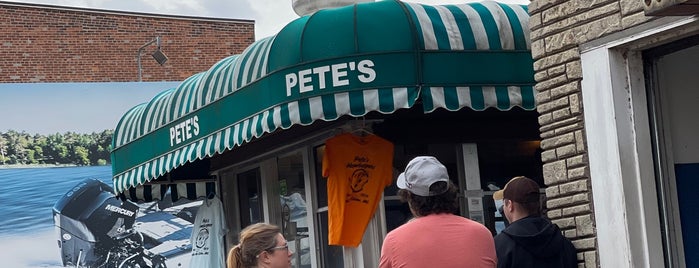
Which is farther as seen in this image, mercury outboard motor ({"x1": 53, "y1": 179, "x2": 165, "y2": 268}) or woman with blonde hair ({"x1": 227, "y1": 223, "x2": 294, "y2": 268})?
mercury outboard motor ({"x1": 53, "y1": 179, "x2": 165, "y2": 268})

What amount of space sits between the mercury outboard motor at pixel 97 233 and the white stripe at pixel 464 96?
21385mm

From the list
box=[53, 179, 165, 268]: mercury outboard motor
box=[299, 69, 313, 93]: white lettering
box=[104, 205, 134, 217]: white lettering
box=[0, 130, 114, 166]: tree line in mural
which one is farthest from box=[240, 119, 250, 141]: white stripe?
box=[0, 130, 114, 166]: tree line in mural

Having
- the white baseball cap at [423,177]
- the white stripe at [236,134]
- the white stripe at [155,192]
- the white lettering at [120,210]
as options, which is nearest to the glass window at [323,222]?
the white stripe at [236,134]

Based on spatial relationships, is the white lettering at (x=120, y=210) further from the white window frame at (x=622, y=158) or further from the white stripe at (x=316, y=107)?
the white window frame at (x=622, y=158)

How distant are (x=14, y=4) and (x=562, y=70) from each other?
24.2 metres

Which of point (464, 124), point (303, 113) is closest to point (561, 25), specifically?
point (303, 113)

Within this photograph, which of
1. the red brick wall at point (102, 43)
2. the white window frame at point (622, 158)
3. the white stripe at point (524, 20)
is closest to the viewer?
the white window frame at point (622, 158)

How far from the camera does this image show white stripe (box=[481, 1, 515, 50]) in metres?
7.84

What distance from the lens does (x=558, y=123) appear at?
5.92m

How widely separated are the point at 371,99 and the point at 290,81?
0.62 m

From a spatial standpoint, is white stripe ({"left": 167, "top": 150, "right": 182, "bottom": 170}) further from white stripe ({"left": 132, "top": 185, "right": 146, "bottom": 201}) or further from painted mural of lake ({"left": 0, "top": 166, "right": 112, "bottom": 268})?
painted mural of lake ({"left": 0, "top": 166, "right": 112, "bottom": 268})

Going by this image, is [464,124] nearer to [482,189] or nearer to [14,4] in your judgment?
[482,189]

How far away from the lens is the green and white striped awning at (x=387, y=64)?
746 cm

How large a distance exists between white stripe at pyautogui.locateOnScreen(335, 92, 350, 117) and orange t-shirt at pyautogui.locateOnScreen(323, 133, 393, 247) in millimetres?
1077
